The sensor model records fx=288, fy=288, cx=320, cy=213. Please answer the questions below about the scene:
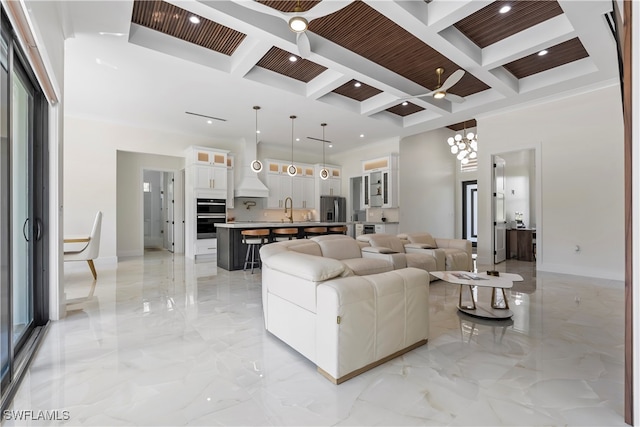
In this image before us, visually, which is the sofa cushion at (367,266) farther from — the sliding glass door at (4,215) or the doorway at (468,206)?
the doorway at (468,206)

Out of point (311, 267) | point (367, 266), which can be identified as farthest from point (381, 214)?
point (311, 267)

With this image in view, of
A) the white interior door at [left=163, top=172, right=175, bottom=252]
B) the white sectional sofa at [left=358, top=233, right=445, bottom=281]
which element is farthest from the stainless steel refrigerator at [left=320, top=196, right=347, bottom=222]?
the white sectional sofa at [left=358, top=233, right=445, bottom=281]

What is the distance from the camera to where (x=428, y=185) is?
8.67m

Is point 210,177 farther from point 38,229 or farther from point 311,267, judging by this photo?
point 311,267

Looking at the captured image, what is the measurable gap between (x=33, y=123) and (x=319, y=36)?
3.26 metres

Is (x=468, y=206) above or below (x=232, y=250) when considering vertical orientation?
above

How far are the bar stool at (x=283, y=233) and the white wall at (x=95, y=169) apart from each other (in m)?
3.76

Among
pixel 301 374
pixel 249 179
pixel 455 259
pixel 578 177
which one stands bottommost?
pixel 301 374

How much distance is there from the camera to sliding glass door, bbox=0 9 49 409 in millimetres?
1868

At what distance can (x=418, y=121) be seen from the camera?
676cm

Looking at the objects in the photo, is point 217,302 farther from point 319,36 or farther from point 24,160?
point 319,36

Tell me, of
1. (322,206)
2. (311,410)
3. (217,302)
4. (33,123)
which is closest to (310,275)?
(311,410)

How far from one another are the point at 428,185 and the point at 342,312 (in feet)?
25.1

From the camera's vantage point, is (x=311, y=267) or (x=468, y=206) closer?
(x=311, y=267)
